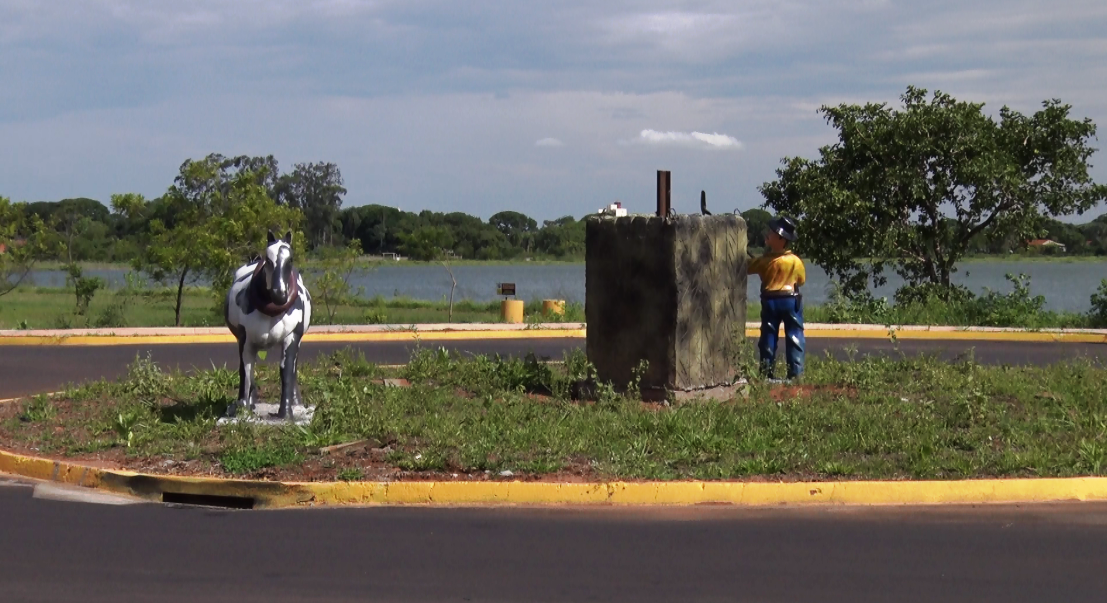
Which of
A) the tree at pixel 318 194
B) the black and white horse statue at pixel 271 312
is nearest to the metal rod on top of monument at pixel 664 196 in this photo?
the black and white horse statue at pixel 271 312

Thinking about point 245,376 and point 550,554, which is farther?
point 245,376

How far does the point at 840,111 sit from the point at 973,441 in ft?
58.1

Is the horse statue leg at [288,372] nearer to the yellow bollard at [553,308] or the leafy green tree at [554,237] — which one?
the yellow bollard at [553,308]

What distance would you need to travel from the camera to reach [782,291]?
13352mm

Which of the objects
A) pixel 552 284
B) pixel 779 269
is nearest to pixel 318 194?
pixel 552 284

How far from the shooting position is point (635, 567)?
685 centimetres

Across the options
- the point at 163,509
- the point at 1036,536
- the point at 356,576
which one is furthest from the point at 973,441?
the point at 163,509

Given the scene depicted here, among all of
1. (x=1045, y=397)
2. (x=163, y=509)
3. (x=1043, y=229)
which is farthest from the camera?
(x=1043, y=229)

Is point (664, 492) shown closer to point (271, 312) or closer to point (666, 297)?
point (666, 297)

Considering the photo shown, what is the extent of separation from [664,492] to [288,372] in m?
3.58

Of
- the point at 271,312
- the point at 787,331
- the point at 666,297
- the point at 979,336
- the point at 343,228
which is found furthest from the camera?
the point at 343,228

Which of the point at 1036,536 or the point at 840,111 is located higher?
the point at 840,111

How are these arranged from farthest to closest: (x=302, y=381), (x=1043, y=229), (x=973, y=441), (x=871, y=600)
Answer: (x=1043, y=229)
(x=302, y=381)
(x=973, y=441)
(x=871, y=600)

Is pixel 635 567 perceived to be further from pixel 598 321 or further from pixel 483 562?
pixel 598 321
